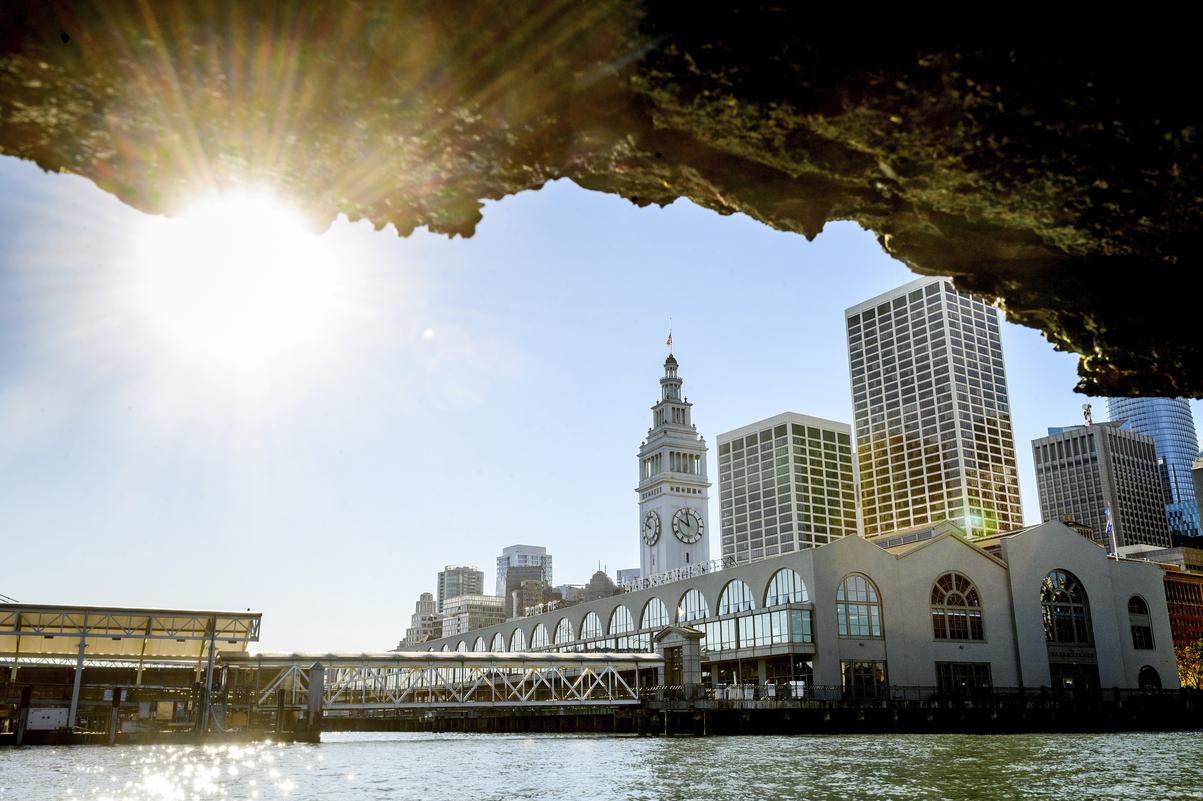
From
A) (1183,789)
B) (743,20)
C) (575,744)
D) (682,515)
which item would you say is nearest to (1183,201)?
(743,20)

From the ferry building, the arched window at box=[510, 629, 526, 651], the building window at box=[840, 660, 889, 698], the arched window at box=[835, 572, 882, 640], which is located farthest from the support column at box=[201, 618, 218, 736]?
the arched window at box=[510, 629, 526, 651]

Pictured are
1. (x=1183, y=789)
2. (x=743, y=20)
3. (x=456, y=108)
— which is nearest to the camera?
(x=743, y=20)

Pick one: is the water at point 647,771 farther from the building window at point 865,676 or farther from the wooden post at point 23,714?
the building window at point 865,676

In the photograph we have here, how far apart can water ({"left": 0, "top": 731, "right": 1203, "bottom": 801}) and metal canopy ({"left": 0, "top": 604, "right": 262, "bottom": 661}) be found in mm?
11756

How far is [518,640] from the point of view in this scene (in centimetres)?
13450

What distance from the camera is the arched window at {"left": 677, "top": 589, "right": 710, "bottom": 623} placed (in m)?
92.3

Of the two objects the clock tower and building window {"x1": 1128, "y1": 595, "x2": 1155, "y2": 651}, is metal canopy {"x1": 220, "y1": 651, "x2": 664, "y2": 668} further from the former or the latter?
the clock tower

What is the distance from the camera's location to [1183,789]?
27.8 metres

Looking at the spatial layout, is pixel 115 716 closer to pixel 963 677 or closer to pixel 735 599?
pixel 735 599

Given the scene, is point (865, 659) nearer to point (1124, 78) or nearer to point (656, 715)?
point (656, 715)

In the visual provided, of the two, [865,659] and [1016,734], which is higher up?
[865,659]

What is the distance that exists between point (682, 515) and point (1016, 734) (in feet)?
351

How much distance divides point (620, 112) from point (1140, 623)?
9890 centimetres

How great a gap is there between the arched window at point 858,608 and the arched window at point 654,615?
2489 cm
